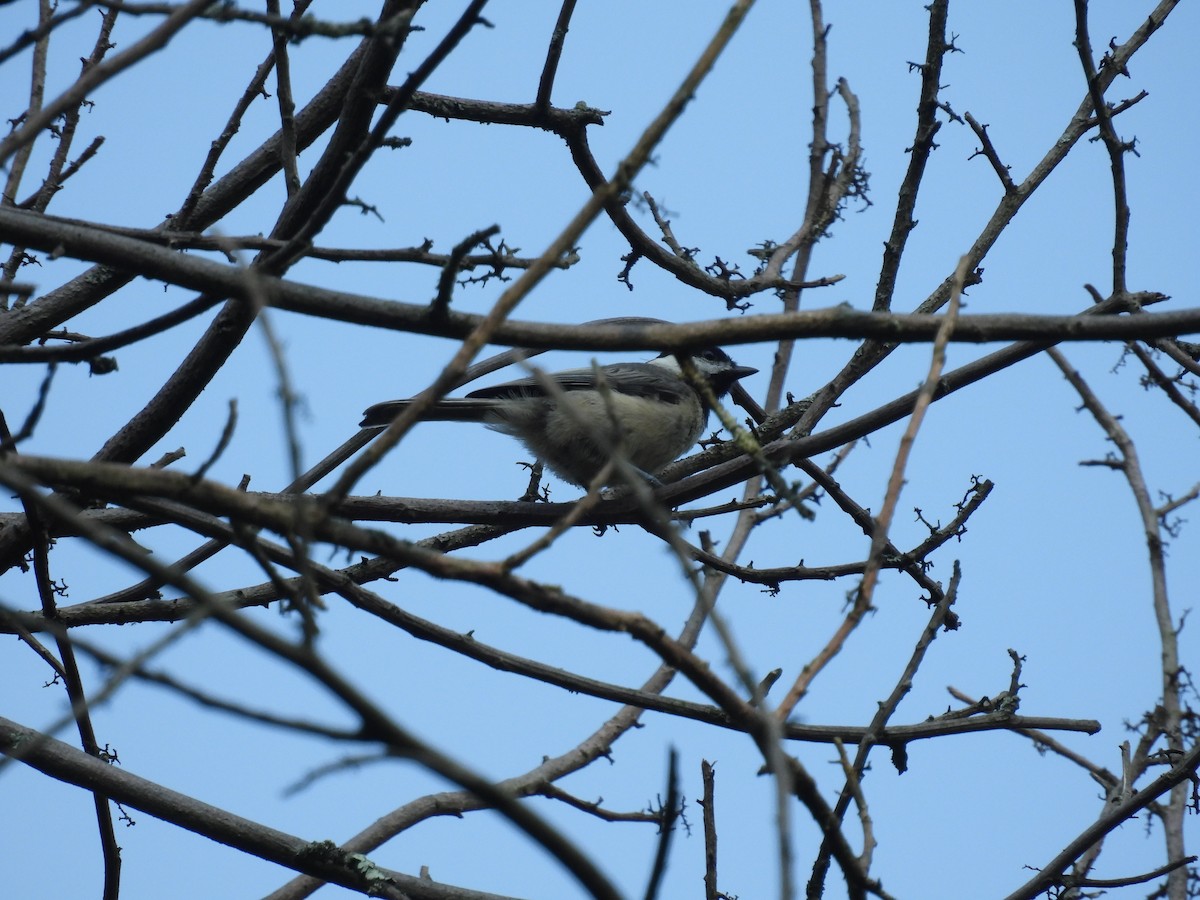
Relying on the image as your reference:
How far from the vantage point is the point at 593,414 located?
15.8 ft

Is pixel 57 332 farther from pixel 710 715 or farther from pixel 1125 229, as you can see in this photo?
pixel 1125 229

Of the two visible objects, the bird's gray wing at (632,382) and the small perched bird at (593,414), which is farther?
the bird's gray wing at (632,382)

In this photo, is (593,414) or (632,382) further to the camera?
(632,382)

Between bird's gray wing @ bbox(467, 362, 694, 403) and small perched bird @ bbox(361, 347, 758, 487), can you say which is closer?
small perched bird @ bbox(361, 347, 758, 487)

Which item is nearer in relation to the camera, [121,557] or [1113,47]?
[121,557]

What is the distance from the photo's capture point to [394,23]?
6.61 feet

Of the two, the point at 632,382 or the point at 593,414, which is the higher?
the point at 632,382

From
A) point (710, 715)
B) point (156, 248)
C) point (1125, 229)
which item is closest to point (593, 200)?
point (156, 248)

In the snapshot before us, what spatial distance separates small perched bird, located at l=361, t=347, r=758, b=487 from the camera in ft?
15.1

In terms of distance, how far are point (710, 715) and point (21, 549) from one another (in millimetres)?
1785

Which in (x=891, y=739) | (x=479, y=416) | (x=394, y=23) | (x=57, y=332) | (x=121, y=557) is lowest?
(x=121, y=557)

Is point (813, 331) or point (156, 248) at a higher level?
point (156, 248)

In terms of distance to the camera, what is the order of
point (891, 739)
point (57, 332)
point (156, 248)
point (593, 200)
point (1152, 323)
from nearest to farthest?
point (593, 200) → point (1152, 323) → point (156, 248) → point (891, 739) → point (57, 332)

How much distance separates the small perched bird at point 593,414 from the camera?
4.60 metres
